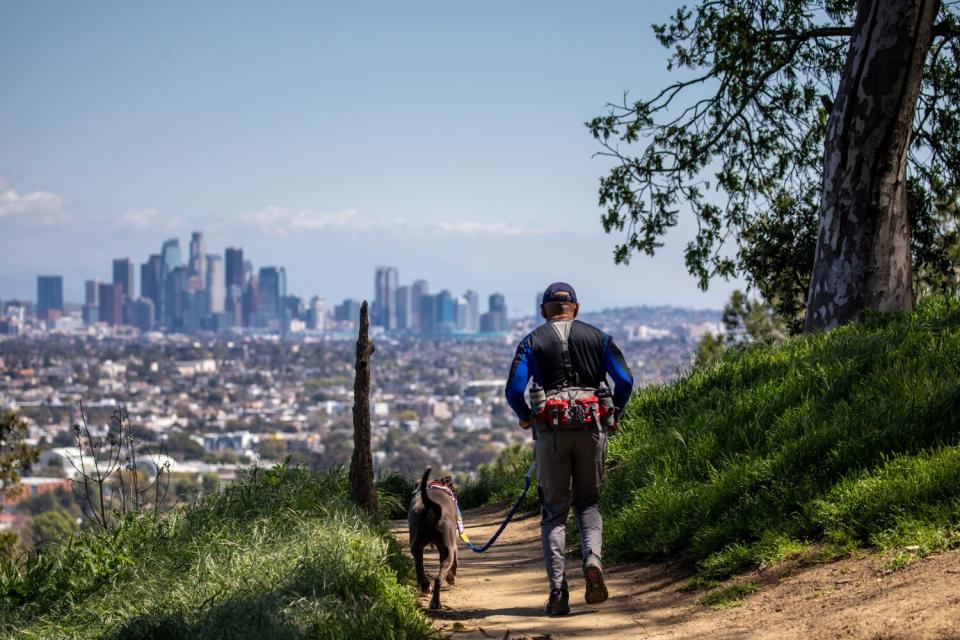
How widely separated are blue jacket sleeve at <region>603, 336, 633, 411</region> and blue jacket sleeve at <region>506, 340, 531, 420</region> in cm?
47

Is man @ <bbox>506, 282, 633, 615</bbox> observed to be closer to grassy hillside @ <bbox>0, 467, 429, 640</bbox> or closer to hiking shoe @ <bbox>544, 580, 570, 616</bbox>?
hiking shoe @ <bbox>544, 580, 570, 616</bbox>

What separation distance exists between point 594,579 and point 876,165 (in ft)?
21.5

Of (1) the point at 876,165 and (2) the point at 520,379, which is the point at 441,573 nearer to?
(2) the point at 520,379

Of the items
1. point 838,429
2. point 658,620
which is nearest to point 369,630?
point 658,620

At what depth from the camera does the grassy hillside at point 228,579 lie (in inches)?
211

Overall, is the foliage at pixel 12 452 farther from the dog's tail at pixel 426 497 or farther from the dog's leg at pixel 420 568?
the dog's tail at pixel 426 497

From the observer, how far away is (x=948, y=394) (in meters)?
6.74

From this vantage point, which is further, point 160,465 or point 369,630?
point 160,465

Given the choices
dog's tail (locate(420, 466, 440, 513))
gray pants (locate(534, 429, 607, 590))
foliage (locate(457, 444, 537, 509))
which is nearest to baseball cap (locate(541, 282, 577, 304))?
gray pants (locate(534, 429, 607, 590))

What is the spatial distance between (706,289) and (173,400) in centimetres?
15791

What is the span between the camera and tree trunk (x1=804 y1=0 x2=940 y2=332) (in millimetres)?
10609

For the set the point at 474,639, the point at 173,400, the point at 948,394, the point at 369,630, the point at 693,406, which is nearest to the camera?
the point at 369,630

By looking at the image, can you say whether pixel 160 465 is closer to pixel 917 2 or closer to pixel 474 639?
pixel 474 639

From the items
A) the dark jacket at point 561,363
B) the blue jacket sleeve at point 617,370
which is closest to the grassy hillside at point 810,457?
the blue jacket sleeve at point 617,370
